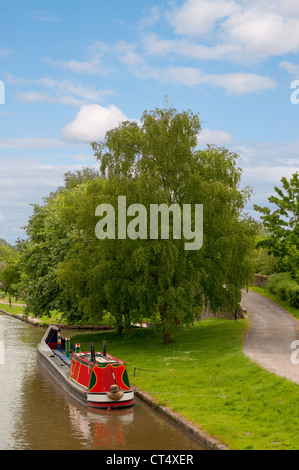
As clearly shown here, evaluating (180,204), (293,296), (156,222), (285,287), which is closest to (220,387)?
(156,222)

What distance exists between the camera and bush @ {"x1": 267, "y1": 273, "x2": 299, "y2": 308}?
38.9 m

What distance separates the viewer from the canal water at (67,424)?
635 inches

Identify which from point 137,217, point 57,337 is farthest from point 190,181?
point 57,337

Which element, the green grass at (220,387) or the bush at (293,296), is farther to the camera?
the bush at (293,296)

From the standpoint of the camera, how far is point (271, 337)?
29109mm

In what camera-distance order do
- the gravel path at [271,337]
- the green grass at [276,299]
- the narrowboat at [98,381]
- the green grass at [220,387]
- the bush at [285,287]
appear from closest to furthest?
the green grass at [220,387], the narrowboat at [98,381], the gravel path at [271,337], the green grass at [276,299], the bush at [285,287]

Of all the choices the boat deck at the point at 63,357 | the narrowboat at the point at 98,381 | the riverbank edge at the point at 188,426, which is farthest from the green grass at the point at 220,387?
the boat deck at the point at 63,357

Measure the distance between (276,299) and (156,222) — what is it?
681 inches

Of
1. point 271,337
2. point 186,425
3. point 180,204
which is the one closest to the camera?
point 186,425

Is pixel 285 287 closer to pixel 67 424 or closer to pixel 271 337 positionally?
pixel 271 337

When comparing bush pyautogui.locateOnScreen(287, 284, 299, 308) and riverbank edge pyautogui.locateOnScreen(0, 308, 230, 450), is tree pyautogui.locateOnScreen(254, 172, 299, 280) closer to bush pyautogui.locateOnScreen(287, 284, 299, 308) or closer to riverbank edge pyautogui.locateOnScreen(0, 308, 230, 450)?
bush pyautogui.locateOnScreen(287, 284, 299, 308)

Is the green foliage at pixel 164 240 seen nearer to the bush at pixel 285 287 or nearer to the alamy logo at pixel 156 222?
the alamy logo at pixel 156 222

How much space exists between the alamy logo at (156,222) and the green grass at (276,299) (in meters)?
10.9

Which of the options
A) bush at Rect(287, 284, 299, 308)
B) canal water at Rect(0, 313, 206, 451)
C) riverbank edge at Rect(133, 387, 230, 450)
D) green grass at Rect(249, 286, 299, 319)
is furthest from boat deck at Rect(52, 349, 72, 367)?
bush at Rect(287, 284, 299, 308)
